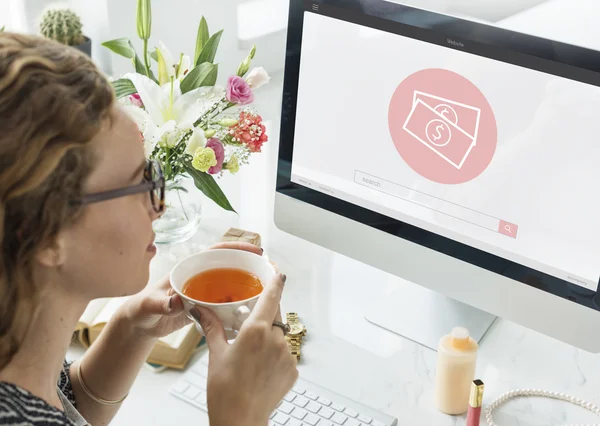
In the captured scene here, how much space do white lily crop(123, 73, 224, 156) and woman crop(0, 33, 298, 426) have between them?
0.36m

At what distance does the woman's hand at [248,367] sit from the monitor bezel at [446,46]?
323 millimetres

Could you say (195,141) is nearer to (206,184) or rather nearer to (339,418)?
(206,184)

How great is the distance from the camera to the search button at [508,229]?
1031 millimetres

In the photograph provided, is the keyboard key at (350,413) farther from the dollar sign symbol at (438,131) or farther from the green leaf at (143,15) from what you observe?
the green leaf at (143,15)

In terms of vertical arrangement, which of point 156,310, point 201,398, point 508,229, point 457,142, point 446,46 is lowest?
point 201,398

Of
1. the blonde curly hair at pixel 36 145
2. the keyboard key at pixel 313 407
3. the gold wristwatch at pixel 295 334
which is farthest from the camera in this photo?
the gold wristwatch at pixel 295 334

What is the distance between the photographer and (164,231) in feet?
4.51

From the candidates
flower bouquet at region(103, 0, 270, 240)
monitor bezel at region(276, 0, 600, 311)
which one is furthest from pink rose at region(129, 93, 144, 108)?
monitor bezel at region(276, 0, 600, 311)

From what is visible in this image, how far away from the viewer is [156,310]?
1.00 m

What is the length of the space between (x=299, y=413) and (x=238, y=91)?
517 millimetres

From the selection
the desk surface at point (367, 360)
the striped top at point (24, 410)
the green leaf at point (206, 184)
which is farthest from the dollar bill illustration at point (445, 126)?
the striped top at point (24, 410)

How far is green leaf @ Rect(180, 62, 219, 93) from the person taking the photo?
4.17ft

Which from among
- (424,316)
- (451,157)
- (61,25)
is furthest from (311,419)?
(61,25)

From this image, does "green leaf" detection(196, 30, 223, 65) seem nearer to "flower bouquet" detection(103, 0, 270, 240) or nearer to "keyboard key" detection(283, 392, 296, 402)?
"flower bouquet" detection(103, 0, 270, 240)
